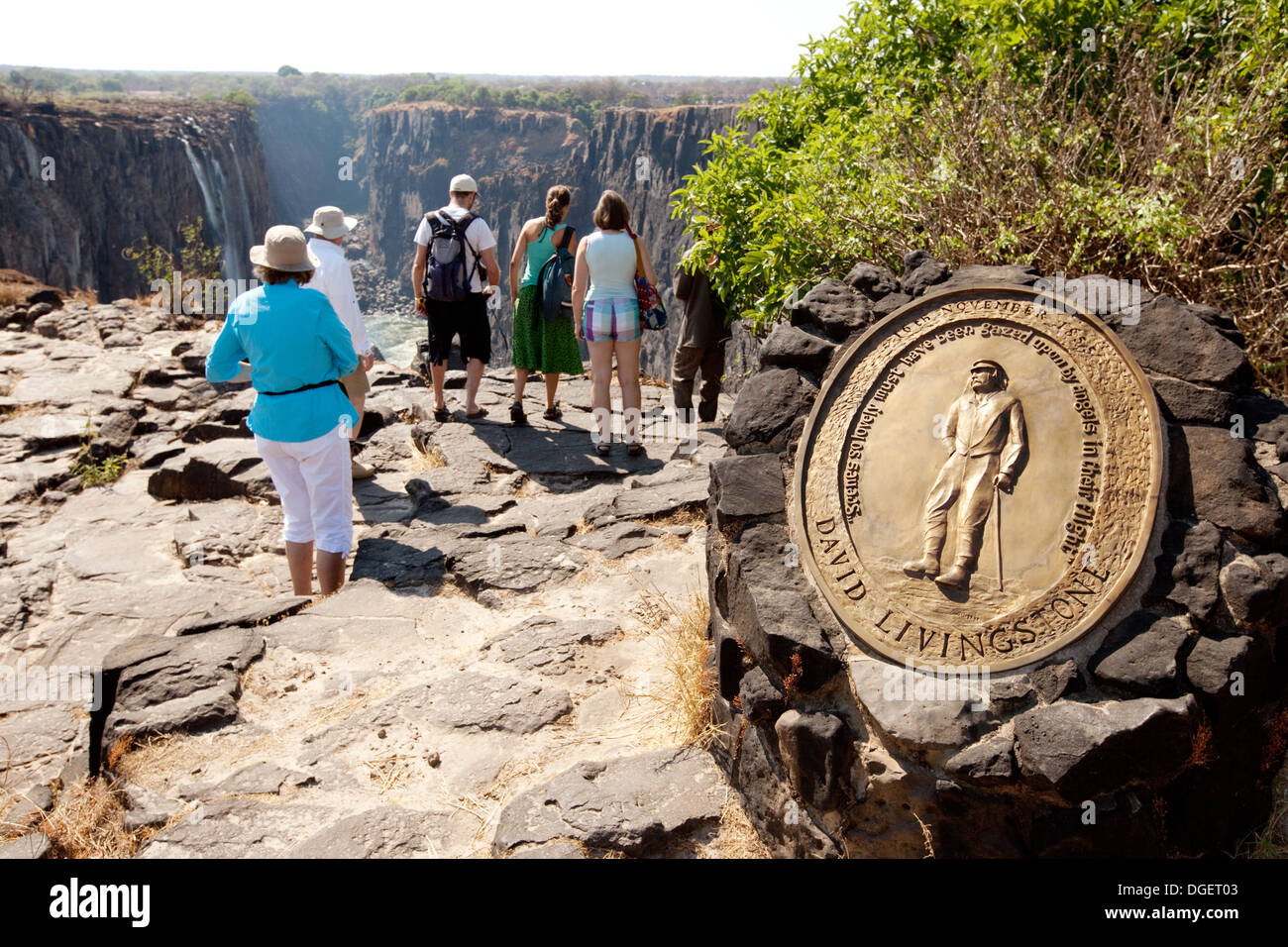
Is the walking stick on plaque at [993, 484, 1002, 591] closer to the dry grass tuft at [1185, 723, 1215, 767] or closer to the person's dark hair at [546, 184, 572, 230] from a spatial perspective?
the dry grass tuft at [1185, 723, 1215, 767]

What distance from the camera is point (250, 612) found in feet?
14.5

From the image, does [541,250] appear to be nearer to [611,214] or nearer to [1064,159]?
[611,214]

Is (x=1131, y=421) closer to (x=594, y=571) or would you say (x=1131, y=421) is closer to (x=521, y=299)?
(x=594, y=571)

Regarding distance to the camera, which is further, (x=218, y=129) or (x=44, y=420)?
(x=218, y=129)

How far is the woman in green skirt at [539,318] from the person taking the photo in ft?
21.9

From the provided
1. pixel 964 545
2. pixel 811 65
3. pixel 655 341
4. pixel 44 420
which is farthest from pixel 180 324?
pixel 655 341

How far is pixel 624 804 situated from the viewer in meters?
2.95

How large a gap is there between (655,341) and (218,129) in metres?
24.1

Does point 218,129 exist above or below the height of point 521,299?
above

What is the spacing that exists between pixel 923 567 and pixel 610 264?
3755 mm

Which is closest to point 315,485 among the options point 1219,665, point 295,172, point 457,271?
point 457,271

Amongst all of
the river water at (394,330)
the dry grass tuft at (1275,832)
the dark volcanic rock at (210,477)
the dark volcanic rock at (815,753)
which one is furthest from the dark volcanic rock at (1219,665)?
the river water at (394,330)

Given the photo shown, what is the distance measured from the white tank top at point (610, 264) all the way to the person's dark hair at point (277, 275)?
212 cm

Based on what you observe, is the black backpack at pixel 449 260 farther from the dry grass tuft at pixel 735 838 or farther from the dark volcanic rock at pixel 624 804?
the dry grass tuft at pixel 735 838
